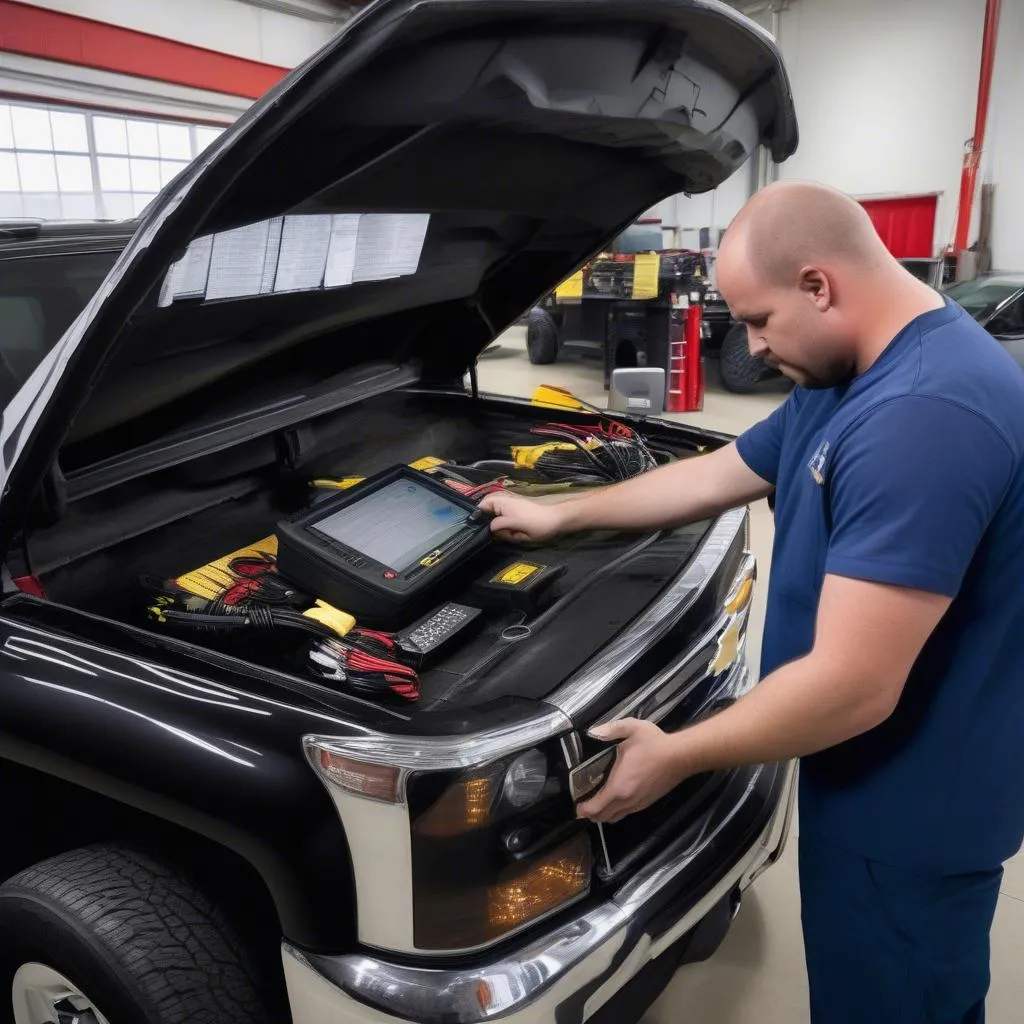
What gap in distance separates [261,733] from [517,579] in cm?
53

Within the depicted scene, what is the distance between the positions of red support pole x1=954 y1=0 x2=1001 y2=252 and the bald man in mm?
9319

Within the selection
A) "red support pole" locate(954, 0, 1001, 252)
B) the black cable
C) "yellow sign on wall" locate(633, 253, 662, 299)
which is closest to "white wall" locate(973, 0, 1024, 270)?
"red support pole" locate(954, 0, 1001, 252)

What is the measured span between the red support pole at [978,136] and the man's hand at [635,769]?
9.66 metres

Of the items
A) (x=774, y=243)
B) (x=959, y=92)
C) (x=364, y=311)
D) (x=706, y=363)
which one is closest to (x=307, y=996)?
(x=774, y=243)

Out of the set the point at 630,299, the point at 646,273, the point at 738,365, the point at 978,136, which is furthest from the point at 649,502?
the point at 978,136

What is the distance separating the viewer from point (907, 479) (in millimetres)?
892

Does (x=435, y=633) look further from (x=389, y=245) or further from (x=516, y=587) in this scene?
(x=389, y=245)

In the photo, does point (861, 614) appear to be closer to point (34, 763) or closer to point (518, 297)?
point (34, 763)

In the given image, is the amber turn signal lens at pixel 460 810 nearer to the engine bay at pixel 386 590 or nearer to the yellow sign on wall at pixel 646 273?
the engine bay at pixel 386 590

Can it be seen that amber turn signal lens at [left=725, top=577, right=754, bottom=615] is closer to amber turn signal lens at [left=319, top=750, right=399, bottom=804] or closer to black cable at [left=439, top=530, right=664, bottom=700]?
black cable at [left=439, top=530, right=664, bottom=700]

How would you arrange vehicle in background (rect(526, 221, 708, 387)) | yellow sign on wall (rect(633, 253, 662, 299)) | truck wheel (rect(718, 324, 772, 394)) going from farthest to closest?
1. truck wheel (rect(718, 324, 772, 394))
2. vehicle in background (rect(526, 221, 708, 387))
3. yellow sign on wall (rect(633, 253, 662, 299))

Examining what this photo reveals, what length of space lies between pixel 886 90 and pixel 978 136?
4.30ft

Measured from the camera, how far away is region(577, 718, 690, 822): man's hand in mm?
1006

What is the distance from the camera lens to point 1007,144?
8.82 metres
